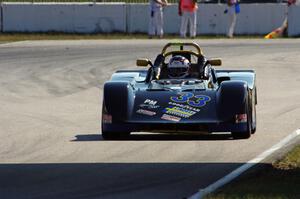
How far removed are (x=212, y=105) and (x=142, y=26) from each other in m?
22.7

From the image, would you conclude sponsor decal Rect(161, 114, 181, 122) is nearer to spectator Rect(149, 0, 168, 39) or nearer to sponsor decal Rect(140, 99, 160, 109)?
sponsor decal Rect(140, 99, 160, 109)

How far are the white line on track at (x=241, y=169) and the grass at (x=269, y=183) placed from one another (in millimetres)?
86

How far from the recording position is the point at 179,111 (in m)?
12.9

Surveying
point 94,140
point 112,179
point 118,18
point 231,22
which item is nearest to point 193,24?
point 231,22

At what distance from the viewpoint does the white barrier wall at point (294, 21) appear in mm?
33188

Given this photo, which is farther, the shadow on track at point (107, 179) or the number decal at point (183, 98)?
the number decal at point (183, 98)

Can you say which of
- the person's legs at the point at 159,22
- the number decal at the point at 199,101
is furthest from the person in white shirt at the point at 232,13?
the number decal at the point at 199,101

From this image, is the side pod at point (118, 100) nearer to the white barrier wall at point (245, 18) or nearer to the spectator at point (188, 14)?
the spectator at point (188, 14)

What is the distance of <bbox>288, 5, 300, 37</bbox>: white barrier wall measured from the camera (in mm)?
33188

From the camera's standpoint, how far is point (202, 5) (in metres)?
34.8

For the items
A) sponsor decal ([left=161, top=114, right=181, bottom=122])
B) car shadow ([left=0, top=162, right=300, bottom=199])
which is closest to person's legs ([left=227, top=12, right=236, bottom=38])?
sponsor decal ([left=161, top=114, right=181, bottom=122])

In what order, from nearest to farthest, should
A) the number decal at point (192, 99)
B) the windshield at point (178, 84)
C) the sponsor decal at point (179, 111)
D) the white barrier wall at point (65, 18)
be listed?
the sponsor decal at point (179, 111), the number decal at point (192, 99), the windshield at point (178, 84), the white barrier wall at point (65, 18)

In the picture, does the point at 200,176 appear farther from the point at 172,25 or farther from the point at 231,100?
the point at 172,25

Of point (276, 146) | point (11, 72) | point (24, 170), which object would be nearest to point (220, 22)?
point (11, 72)
